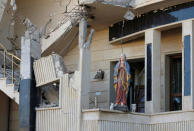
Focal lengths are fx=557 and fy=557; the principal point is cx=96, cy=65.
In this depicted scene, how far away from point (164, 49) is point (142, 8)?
195 centimetres

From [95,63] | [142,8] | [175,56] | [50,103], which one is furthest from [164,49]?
[50,103]

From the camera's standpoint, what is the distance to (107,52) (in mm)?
23578

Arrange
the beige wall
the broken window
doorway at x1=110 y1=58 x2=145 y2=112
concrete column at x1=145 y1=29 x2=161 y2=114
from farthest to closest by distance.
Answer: doorway at x1=110 y1=58 x2=145 y2=112 → the beige wall → the broken window → concrete column at x1=145 y1=29 x2=161 y2=114

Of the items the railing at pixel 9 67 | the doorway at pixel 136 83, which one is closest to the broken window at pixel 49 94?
the railing at pixel 9 67

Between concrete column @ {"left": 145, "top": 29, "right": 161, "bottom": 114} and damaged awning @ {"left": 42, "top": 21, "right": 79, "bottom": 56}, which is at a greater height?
damaged awning @ {"left": 42, "top": 21, "right": 79, "bottom": 56}

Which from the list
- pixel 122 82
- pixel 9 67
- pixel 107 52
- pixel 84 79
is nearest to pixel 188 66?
pixel 122 82

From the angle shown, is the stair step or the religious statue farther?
the stair step

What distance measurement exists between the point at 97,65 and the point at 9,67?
374 cm

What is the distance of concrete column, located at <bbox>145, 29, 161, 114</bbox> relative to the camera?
20109mm

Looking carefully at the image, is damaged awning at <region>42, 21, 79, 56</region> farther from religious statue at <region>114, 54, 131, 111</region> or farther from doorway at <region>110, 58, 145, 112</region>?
religious statue at <region>114, 54, 131, 111</region>

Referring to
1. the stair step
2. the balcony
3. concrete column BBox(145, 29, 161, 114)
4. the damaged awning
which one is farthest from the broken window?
concrete column BBox(145, 29, 161, 114)

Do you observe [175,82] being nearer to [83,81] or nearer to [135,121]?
[135,121]

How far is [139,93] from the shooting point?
934 inches

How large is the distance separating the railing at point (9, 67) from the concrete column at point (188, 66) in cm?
636
